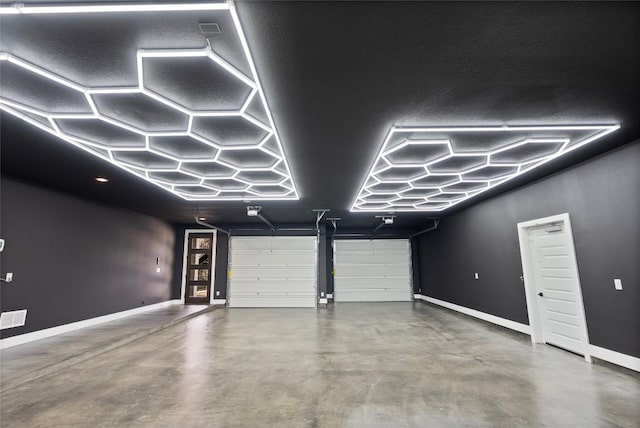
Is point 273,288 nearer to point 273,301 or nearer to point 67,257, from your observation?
point 273,301

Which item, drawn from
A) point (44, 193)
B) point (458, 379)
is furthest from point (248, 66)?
point (44, 193)

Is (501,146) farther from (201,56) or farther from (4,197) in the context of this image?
(4,197)

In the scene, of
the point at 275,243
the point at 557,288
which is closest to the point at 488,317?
the point at 557,288

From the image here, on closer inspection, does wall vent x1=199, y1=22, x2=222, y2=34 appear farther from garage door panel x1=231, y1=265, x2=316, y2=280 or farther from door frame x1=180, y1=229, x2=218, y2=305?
door frame x1=180, y1=229, x2=218, y2=305

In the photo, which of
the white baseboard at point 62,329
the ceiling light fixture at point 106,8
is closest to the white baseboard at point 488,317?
the ceiling light fixture at point 106,8

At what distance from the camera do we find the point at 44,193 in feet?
17.0

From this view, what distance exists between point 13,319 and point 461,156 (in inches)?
280

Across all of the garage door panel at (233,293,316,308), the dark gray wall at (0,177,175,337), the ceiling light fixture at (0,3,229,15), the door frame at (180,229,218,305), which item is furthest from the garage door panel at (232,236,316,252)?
the ceiling light fixture at (0,3,229,15)

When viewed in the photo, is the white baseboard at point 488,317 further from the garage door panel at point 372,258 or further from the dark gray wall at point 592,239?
the garage door panel at point 372,258

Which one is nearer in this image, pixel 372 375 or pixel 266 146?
pixel 372 375

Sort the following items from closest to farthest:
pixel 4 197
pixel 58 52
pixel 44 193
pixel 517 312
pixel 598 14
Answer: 1. pixel 598 14
2. pixel 58 52
3. pixel 4 197
4. pixel 44 193
5. pixel 517 312

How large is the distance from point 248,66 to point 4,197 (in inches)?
196

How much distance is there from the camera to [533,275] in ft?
17.0

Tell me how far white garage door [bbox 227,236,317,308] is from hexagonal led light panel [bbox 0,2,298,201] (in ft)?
17.6
